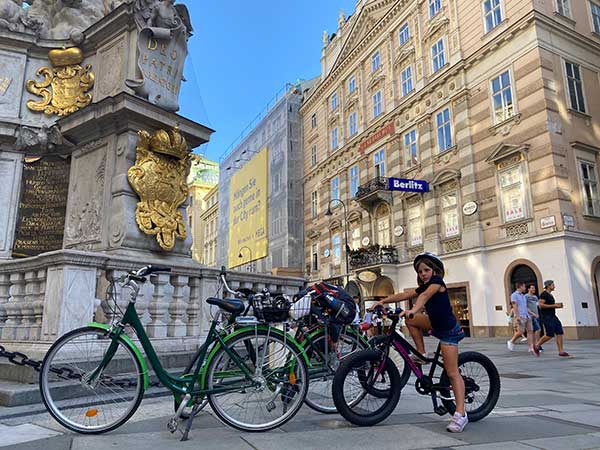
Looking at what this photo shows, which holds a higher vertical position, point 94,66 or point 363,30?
point 363,30

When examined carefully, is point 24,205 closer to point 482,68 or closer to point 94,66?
point 94,66

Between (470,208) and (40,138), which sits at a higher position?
(470,208)

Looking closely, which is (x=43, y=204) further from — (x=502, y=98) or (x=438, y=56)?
(x=438, y=56)

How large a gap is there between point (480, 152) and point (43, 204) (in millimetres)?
19611

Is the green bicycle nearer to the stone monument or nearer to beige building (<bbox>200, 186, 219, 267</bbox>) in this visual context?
the stone monument

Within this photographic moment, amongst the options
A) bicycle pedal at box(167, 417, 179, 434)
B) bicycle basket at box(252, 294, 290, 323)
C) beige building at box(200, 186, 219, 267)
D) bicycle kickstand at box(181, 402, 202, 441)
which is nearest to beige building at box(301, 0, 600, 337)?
bicycle basket at box(252, 294, 290, 323)

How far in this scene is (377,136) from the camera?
2988 centimetres

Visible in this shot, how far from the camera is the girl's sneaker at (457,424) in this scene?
139 inches

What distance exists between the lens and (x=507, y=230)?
20688mm

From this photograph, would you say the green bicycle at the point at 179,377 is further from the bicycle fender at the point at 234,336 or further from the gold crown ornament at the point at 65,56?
the gold crown ornament at the point at 65,56

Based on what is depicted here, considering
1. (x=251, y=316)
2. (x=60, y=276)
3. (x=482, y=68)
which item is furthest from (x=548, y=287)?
(x=482, y=68)

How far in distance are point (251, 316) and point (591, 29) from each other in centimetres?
2518

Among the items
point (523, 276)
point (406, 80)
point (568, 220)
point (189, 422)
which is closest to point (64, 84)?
point (189, 422)

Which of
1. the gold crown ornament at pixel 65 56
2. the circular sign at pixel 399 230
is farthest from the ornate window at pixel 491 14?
the gold crown ornament at pixel 65 56
